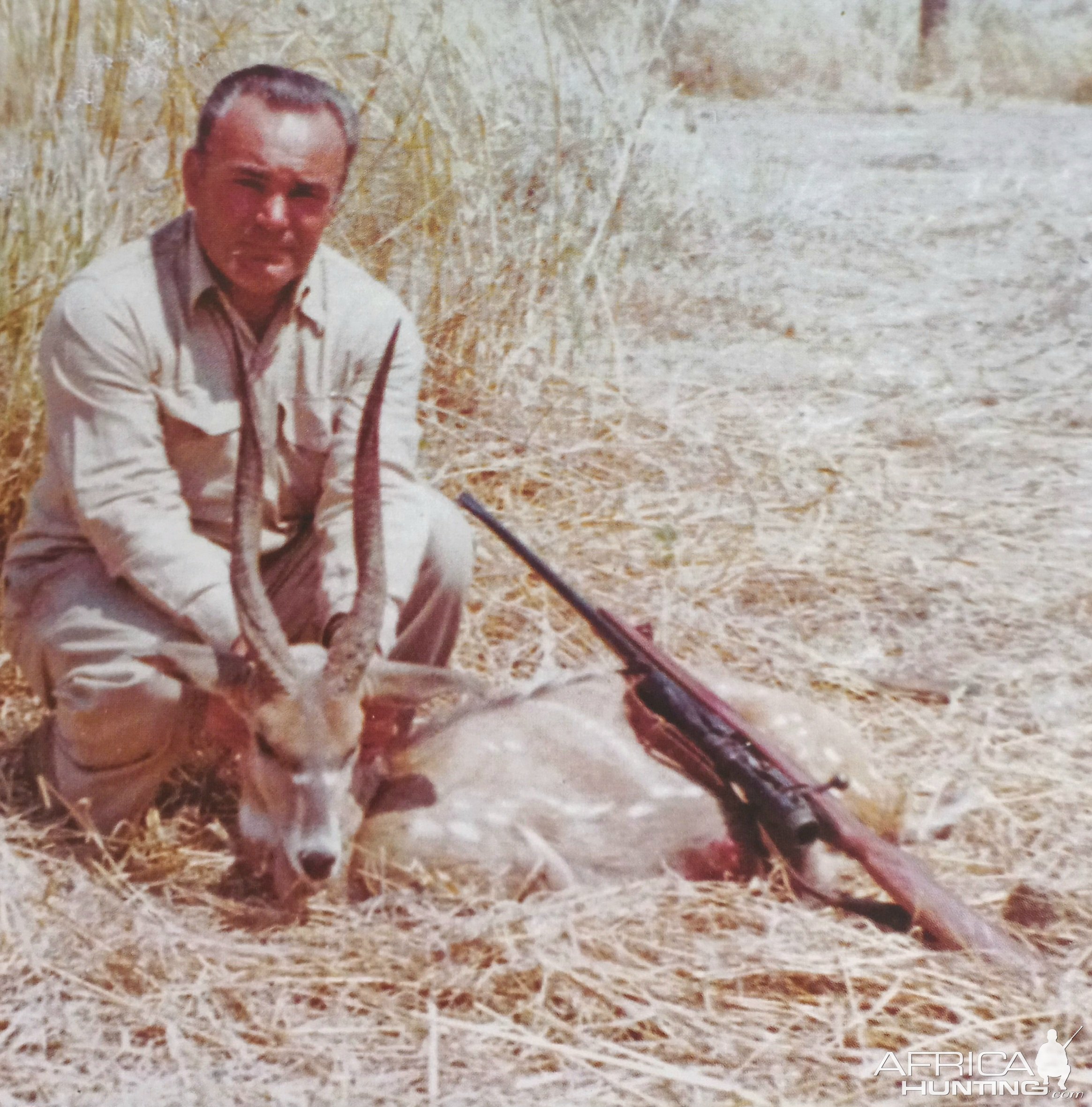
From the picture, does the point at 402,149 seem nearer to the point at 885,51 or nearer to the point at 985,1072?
the point at 985,1072

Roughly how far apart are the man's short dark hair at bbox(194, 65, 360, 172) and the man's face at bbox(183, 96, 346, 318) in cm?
2

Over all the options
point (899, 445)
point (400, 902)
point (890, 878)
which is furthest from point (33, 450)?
point (899, 445)

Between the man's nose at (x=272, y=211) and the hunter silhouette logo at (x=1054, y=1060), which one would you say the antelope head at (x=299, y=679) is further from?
the hunter silhouette logo at (x=1054, y=1060)

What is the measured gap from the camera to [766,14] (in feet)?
44.8

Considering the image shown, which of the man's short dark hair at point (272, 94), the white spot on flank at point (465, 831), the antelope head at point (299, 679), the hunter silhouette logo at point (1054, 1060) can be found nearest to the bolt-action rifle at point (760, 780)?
the hunter silhouette logo at point (1054, 1060)

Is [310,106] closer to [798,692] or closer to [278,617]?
[278,617]

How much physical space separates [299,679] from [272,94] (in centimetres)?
146

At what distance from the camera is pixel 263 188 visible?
3.93 m

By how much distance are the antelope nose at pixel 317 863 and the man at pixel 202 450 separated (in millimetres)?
492

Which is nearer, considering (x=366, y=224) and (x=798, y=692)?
(x=798, y=692)

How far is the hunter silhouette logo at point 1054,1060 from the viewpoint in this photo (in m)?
3.12

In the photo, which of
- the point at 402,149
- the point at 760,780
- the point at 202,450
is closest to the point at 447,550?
the point at 202,450

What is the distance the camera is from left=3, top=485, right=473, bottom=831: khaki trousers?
13.0ft

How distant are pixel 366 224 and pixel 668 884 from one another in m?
3.23
